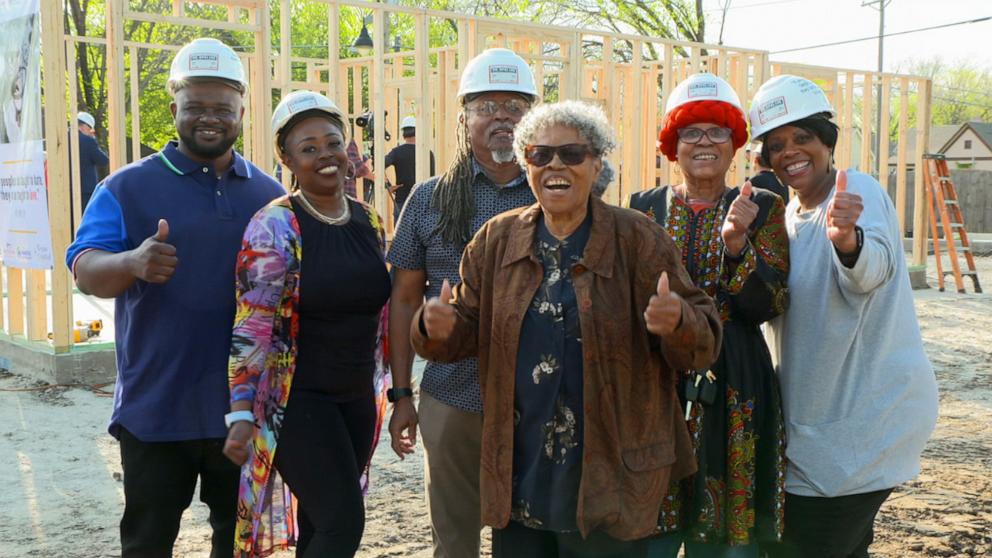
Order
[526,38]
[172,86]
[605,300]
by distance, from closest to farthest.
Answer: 1. [605,300]
2. [172,86]
3. [526,38]

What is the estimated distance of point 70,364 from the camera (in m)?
7.71

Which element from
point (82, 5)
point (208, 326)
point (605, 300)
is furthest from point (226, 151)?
point (82, 5)

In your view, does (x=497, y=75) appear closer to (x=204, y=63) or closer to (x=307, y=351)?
(x=204, y=63)

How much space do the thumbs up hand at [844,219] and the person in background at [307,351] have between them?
1.41 metres

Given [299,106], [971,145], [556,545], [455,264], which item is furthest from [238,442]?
[971,145]

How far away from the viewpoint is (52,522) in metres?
4.67

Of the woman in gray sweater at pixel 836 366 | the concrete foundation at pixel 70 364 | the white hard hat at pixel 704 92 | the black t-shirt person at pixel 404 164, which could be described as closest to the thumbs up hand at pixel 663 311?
the woman in gray sweater at pixel 836 366

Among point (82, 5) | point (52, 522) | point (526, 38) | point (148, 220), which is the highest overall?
point (82, 5)

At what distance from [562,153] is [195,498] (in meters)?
3.49

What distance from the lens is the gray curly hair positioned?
2559mm

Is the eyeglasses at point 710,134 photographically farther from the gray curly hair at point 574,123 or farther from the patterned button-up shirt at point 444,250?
the patterned button-up shirt at point 444,250

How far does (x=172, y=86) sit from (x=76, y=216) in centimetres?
815

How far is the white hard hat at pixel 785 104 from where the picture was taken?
294 cm

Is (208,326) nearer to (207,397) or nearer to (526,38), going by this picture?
(207,397)
